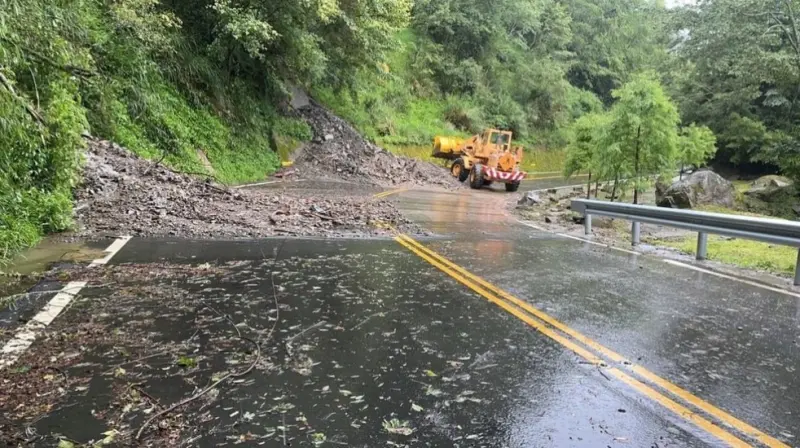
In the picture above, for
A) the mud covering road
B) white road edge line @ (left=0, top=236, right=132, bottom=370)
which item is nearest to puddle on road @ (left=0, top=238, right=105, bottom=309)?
white road edge line @ (left=0, top=236, right=132, bottom=370)

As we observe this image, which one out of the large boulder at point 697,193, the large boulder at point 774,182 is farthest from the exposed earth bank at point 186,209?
the large boulder at point 774,182

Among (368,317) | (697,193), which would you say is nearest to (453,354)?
(368,317)

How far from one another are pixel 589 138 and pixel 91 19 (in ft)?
69.2

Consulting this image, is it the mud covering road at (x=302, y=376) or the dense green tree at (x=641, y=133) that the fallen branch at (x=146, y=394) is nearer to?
the mud covering road at (x=302, y=376)

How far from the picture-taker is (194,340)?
5082mm

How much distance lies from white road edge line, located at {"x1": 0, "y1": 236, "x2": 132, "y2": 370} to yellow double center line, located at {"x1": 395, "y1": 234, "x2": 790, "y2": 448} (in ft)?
14.9

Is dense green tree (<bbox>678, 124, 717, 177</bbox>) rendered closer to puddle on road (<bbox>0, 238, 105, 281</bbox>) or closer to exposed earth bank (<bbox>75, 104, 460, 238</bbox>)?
exposed earth bank (<bbox>75, 104, 460, 238</bbox>)

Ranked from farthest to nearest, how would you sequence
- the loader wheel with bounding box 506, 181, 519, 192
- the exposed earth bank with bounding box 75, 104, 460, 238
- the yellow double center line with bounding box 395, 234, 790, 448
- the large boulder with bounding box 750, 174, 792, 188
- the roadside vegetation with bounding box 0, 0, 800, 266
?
1. the large boulder with bounding box 750, 174, 792, 188
2. the loader wheel with bounding box 506, 181, 519, 192
3. the exposed earth bank with bounding box 75, 104, 460, 238
4. the roadside vegetation with bounding box 0, 0, 800, 266
5. the yellow double center line with bounding box 395, 234, 790, 448

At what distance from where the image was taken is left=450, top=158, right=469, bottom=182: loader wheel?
3142cm

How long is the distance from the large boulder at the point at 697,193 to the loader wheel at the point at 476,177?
8.31 metres

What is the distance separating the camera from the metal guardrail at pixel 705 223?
332 inches

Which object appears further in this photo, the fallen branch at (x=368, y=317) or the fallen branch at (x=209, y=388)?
the fallen branch at (x=368, y=317)

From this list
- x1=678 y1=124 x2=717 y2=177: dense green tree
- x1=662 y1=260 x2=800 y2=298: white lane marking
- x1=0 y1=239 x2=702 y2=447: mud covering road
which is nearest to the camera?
x1=0 y1=239 x2=702 y2=447: mud covering road

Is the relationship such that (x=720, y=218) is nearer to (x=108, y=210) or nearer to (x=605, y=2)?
(x=108, y=210)
